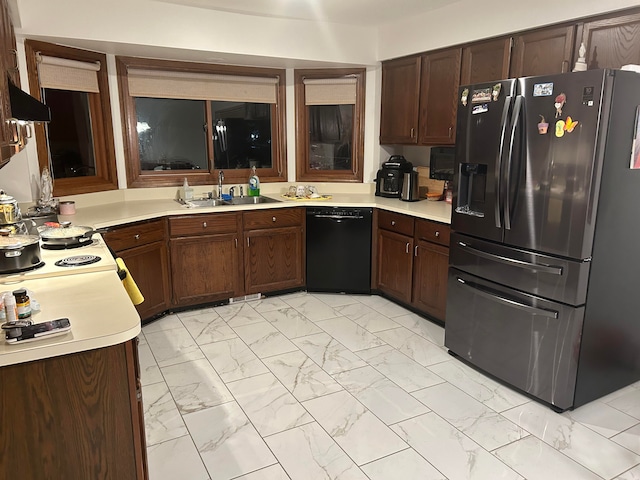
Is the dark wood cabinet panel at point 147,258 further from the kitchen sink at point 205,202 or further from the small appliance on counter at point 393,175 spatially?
the small appliance on counter at point 393,175

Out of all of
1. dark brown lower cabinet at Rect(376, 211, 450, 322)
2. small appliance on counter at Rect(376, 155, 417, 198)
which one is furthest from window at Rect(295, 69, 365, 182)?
dark brown lower cabinet at Rect(376, 211, 450, 322)

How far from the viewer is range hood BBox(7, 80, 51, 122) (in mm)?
2229

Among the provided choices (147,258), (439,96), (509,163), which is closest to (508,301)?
(509,163)

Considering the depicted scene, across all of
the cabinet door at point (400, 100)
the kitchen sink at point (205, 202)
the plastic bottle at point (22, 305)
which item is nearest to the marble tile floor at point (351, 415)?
the plastic bottle at point (22, 305)

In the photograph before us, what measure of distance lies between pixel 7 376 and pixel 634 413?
9.69ft

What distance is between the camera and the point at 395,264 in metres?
4.10

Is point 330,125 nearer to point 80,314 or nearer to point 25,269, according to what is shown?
point 25,269

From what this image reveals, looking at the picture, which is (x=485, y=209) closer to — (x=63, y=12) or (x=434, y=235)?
(x=434, y=235)

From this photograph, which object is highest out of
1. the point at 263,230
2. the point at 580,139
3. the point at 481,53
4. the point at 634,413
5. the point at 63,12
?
the point at 63,12

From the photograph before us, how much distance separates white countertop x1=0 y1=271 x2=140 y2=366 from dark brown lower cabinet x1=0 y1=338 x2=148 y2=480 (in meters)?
0.04

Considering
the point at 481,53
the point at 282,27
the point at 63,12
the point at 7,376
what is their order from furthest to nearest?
the point at 282,27, the point at 481,53, the point at 63,12, the point at 7,376

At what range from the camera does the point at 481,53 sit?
350cm

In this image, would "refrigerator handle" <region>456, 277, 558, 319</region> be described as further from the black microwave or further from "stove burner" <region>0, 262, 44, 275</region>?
"stove burner" <region>0, 262, 44, 275</region>

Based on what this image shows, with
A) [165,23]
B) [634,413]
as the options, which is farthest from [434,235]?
[165,23]
